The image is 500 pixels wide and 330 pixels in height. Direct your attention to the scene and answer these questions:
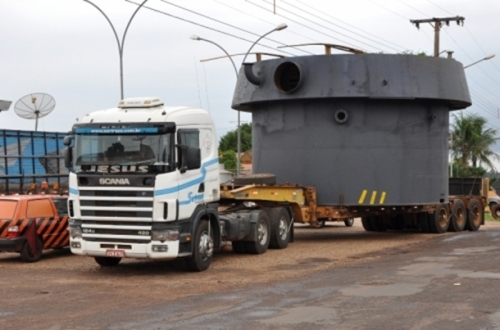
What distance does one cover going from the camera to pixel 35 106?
29.1m

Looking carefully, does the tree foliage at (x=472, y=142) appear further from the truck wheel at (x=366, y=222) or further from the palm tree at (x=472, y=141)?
the truck wheel at (x=366, y=222)

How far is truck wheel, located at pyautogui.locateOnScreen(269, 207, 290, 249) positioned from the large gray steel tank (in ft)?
7.52

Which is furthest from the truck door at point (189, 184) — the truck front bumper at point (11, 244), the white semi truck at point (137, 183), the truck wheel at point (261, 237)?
the truck front bumper at point (11, 244)

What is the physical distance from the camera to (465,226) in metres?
28.2

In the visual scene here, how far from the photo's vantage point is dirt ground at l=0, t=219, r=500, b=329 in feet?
40.1

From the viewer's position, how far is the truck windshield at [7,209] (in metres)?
17.8

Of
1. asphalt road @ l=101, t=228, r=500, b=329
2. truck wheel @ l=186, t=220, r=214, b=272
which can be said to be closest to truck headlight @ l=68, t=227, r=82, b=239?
truck wheel @ l=186, t=220, r=214, b=272

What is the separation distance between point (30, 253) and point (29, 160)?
362 inches

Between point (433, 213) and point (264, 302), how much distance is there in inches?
557

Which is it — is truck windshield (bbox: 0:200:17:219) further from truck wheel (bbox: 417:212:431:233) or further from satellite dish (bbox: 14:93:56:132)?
truck wheel (bbox: 417:212:431:233)

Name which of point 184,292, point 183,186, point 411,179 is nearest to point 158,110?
point 183,186

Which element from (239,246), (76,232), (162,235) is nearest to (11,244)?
(76,232)

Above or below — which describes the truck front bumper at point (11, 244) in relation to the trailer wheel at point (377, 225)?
above

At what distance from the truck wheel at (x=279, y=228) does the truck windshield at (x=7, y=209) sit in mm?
6052
